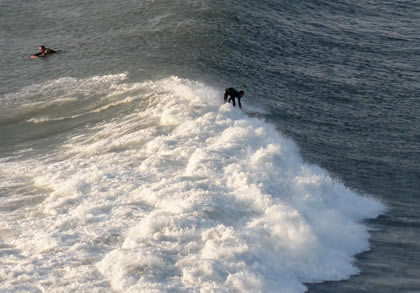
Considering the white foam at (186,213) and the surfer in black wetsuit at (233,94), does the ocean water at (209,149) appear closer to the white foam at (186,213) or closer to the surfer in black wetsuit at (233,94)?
the white foam at (186,213)

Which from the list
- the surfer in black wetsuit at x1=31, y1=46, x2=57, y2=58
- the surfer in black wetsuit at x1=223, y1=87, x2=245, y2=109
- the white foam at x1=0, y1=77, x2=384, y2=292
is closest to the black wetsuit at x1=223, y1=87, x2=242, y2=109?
the surfer in black wetsuit at x1=223, y1=87, x2=245, y2=109

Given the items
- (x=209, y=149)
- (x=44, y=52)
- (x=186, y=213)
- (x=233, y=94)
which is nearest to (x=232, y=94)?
(x=233, y=94)

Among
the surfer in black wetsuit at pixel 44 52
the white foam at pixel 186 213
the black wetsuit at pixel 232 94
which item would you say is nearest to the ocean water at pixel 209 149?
the white foam at pixel 186 213

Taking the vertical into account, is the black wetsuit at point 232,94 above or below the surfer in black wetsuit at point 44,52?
above

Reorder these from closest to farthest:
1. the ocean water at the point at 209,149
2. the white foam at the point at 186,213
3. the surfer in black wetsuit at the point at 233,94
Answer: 1. the white foam at the point at 186,213
2. the ocean water at the point at 209,149
3. the surfer in black wetsuit at the point at 233,94

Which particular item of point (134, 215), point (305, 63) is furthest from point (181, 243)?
point (305, 63)

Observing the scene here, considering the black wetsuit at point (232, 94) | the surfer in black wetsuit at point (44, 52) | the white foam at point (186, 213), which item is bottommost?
the white foam at point (186, 213)

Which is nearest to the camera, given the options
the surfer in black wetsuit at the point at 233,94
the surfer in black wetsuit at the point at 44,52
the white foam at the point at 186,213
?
the white foam at the point at 186,213

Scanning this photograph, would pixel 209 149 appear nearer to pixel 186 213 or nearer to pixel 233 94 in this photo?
pixel 233 94
